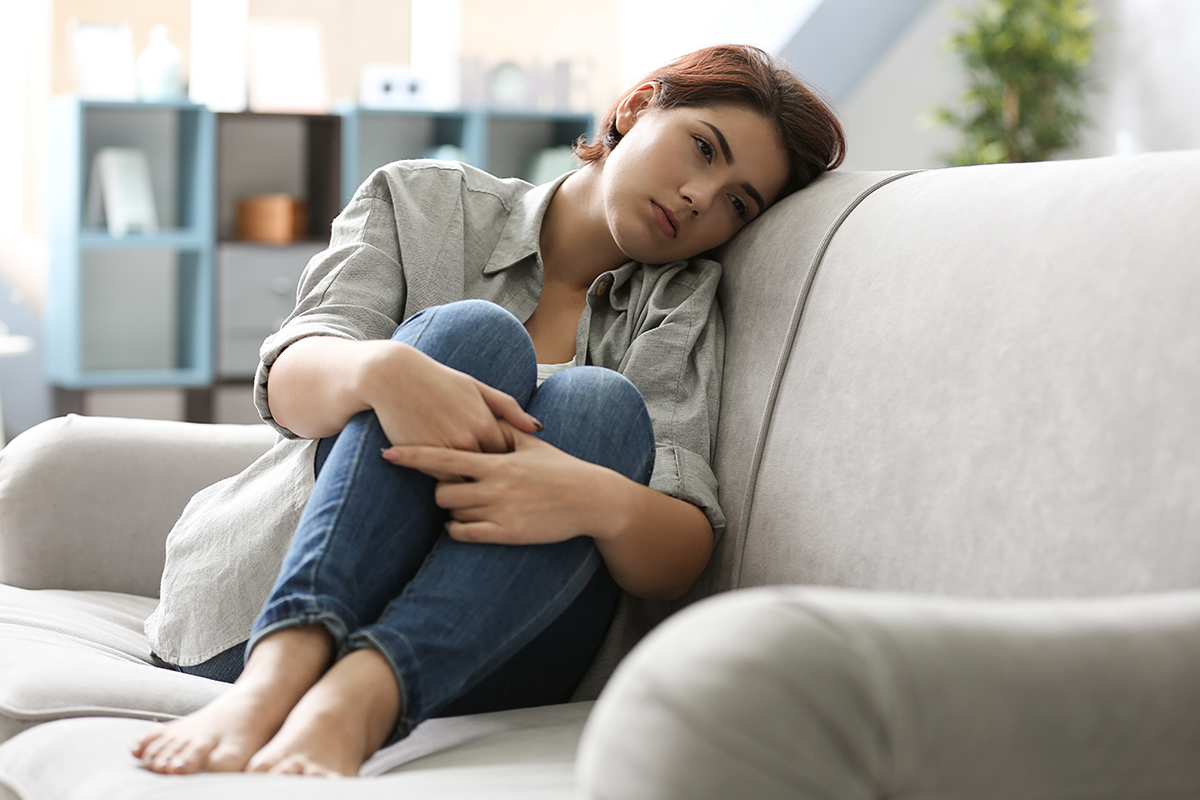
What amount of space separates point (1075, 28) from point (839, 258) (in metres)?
3.56

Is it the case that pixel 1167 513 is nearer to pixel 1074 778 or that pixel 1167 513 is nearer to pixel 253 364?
pixel 1074 778

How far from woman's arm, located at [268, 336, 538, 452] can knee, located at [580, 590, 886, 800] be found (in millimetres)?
501

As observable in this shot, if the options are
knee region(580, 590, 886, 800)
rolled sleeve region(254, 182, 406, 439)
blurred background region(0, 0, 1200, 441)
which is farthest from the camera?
blurred background region(0, 0, 1200, 441)

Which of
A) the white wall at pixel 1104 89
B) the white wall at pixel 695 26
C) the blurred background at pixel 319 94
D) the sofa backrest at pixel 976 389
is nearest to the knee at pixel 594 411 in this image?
the sofa backrest at pixel 976 389

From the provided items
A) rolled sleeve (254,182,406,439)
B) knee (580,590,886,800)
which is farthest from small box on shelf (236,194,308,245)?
knee (580,590,886,800)

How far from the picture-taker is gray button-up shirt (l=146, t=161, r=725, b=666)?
117cm

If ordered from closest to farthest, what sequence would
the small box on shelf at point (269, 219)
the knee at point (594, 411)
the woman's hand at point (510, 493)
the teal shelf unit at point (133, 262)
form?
the woman's hand at point (510, 493), the knee at point (594, 411), the teal shelf unit at point (133, 262), the small box on shelf at point (269, 219)

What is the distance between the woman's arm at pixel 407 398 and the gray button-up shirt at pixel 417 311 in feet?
0.36

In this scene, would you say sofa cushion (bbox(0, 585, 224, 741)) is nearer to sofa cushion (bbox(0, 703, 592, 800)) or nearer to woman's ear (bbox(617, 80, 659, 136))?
sofa cushion (bbox(0, 703, 592, 800))

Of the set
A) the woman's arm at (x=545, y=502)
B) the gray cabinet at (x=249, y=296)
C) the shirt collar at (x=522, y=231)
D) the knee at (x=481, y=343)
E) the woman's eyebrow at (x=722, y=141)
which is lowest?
the gray cabinet at (x=249, y=296)

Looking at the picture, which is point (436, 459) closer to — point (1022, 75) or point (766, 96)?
point (766, 96)

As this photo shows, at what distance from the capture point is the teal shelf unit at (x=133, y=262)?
3.66 metres

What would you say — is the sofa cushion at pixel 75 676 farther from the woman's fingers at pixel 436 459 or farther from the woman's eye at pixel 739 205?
the woman's eye at pixel 739 205

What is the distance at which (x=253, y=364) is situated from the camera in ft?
12.6
